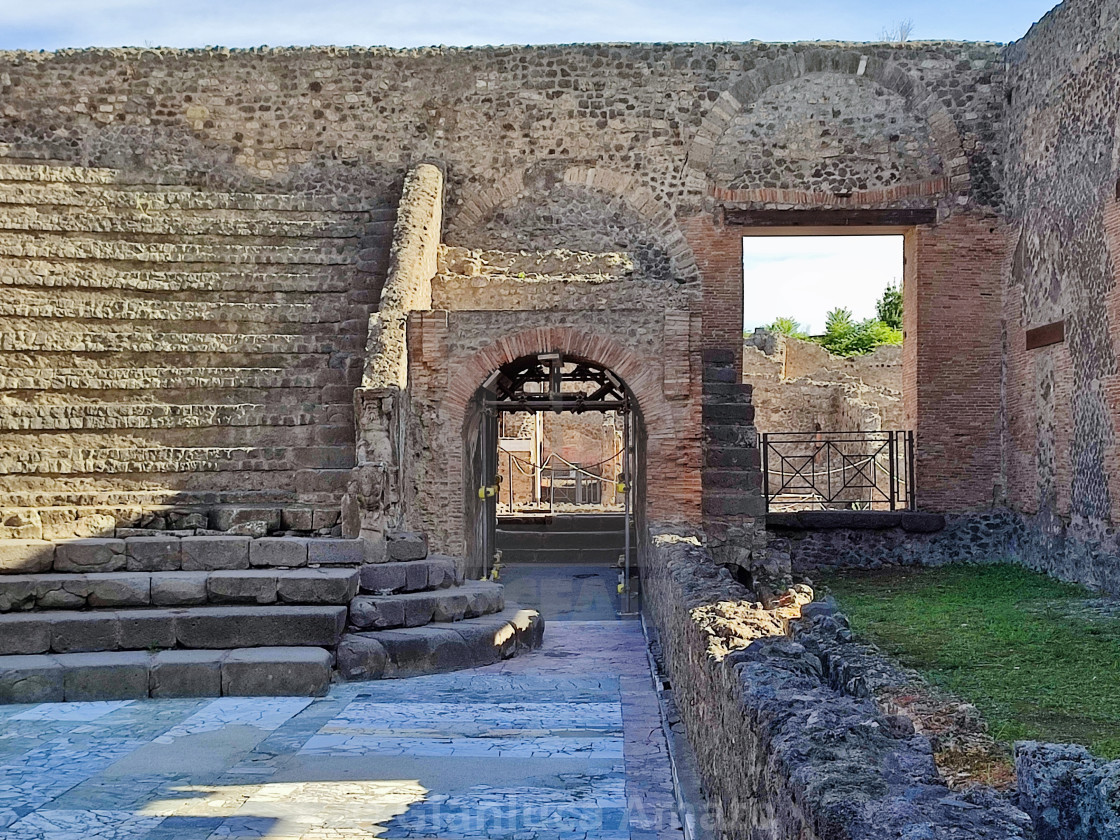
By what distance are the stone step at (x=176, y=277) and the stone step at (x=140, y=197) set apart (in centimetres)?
137

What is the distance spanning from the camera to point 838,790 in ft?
9.72

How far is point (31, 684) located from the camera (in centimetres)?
796

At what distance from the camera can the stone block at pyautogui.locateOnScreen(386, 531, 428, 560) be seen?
9500 millimetres

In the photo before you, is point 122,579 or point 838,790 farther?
point 122,579

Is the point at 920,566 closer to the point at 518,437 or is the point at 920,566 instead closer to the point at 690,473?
the point at 690,473

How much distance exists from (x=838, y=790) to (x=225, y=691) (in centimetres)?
594

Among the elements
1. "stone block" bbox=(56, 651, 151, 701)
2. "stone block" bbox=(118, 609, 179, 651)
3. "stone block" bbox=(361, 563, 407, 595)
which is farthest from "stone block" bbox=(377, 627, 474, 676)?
"stone block" bbox=(56, 651, 151, 701)

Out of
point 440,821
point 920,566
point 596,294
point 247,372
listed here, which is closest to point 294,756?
point 440,821

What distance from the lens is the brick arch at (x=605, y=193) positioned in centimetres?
1605

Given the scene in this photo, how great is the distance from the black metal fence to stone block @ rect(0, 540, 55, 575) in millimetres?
8454

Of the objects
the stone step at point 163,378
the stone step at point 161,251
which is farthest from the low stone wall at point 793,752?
the stone step at point 161,251

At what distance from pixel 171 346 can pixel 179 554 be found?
11.1 feet

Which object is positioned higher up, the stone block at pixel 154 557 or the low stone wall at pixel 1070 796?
the stone block at pixel 154 557

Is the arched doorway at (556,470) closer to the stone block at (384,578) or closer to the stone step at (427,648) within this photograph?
the stone step at (427,648)
